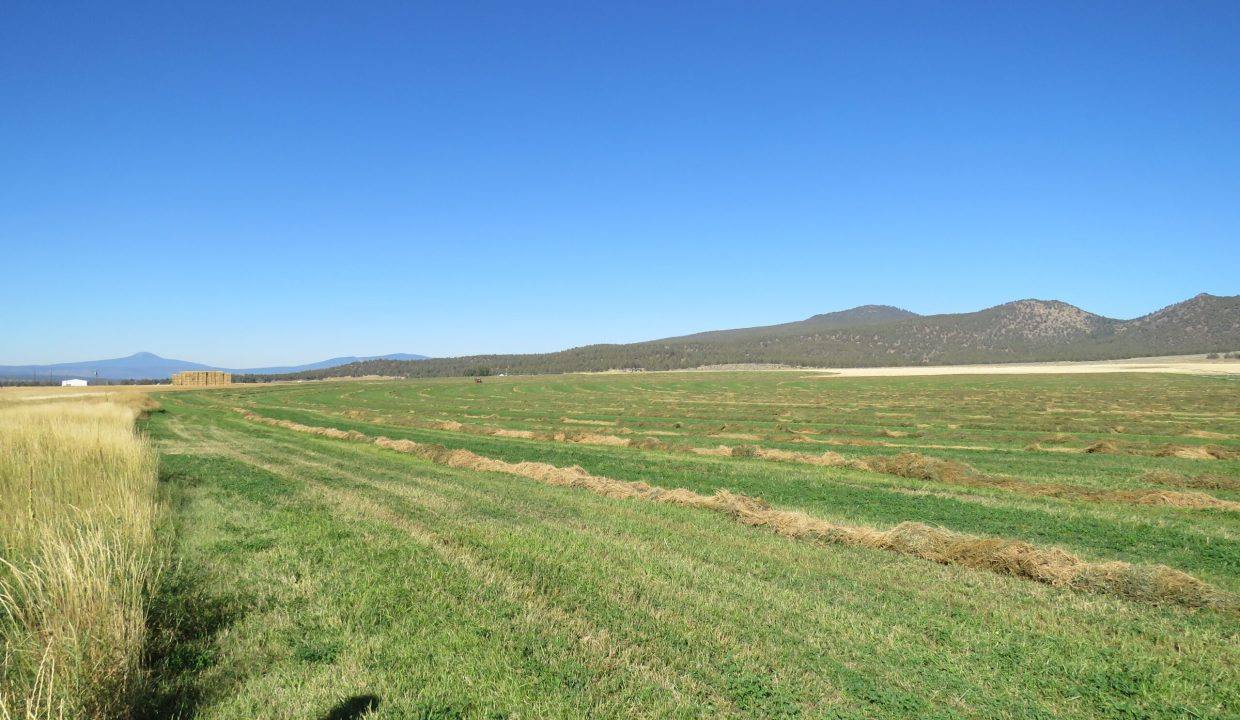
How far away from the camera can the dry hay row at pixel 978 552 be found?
7.67m

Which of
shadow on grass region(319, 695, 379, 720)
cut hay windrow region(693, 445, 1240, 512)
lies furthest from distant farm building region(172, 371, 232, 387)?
shadow on grass region(319, 695, 379, 720)

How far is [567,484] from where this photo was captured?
1655 centimetres

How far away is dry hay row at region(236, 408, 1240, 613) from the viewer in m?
7.67

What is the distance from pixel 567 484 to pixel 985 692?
12.2m

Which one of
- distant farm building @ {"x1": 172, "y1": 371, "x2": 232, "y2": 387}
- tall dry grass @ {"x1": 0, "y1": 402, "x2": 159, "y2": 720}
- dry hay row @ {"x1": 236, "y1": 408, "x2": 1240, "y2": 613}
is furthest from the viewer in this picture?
distant farm building @ {"x1": 172, "y1": 371, "x2": 232, "y2": 387}

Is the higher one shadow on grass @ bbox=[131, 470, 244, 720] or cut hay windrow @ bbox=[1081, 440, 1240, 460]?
shadow on grass @ bbox=[131, 470, 244, 720]

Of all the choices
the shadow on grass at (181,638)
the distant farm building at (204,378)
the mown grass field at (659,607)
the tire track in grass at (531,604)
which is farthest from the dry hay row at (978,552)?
the distant farm building at (204,378)

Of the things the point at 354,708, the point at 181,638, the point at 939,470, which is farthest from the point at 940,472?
the point at 181,638

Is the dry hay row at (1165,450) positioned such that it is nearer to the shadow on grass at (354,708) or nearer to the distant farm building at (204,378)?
the shadow on grass at (354,708)

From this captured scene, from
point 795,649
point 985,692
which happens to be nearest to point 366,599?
point 795,649

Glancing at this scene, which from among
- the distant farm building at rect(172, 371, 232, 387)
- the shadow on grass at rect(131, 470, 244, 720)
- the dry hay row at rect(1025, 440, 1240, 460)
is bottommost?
the dry hay row at rect(1025, 440, 1240, 460)

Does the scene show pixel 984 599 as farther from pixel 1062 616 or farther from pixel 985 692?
pixel 985 692

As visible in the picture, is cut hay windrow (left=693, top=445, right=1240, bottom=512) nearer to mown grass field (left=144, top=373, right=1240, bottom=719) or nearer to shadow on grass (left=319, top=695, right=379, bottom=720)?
mown grass field (left=144, top=373, right=1240, bottom=719)

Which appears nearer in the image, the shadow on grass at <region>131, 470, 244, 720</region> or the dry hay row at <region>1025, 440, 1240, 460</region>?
the shadow on grass at <region>131, 470, 244, 720</region>
